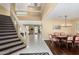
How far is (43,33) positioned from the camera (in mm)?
2723

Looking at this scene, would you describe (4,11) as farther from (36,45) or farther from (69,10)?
(69,10)

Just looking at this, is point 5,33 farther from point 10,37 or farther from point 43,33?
point 43,33

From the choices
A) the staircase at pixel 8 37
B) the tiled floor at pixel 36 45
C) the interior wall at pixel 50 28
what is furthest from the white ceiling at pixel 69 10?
the staircase at pixel 8 37

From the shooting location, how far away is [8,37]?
257 cm

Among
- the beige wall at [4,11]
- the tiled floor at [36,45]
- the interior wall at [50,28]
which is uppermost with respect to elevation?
the beige wall at [4,11]

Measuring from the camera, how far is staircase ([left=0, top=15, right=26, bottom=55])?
2471mm

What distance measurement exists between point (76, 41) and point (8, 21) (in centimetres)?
160

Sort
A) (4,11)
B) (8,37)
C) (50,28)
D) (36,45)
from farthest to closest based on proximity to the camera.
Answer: (36,45)
(50,28)
(8,37)
(4,11)

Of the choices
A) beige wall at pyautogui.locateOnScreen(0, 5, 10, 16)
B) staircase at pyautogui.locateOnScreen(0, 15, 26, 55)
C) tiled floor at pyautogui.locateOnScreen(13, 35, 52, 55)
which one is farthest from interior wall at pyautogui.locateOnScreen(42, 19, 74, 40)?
beige wall at pyautogui.locateOnScreen(0, 5, 10, 16)

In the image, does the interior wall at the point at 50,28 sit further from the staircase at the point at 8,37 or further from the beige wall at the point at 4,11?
the beige wall at the point at 4,11

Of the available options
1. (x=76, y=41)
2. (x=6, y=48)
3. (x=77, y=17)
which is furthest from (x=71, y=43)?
(x=6, y=48)

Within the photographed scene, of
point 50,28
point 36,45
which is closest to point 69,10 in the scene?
point 50,28

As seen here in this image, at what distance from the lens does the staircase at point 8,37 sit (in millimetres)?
2471

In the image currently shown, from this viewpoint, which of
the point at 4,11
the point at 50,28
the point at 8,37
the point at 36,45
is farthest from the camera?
the point at 36,45
